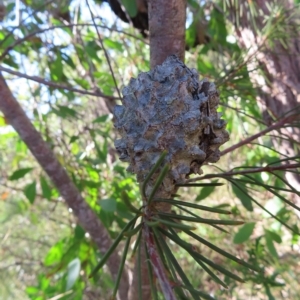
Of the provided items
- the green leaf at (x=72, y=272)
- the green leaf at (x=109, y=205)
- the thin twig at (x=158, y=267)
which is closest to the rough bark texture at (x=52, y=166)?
the green leaf at (x=109, y=205)

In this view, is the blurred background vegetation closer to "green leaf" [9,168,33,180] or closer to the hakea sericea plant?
"green leaf" [9,168,33,180]

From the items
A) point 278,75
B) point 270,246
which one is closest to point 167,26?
point 278,75

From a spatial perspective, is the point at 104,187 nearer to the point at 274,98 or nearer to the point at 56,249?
the point at 56,249

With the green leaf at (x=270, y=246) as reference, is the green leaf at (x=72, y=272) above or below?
below

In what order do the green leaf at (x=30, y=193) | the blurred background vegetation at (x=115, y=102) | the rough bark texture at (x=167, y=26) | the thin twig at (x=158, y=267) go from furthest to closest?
the green leaf at (x=30, y=193) < the blurred background vegetation at (x=115, y=102) < the rough bark texture at (x=167, y=26) < the thin twig at (x=158, y=267)

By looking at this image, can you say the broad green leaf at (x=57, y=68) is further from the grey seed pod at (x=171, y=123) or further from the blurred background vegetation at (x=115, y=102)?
the grey seed pod at (x=171, y=123)

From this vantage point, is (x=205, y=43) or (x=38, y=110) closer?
(x=38, y=110)

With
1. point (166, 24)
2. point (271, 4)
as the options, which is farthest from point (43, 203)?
point (166, 24)
